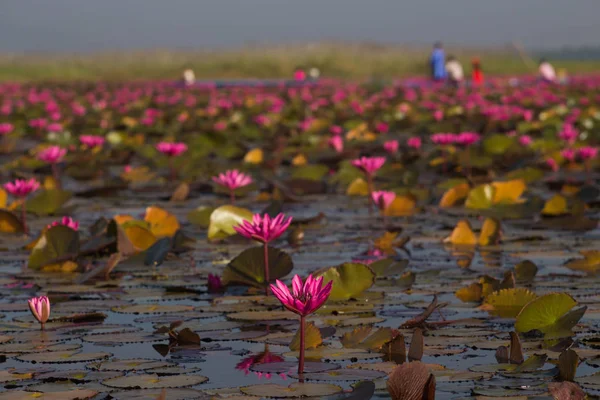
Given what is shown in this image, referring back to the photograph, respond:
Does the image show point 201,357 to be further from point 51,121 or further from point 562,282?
point 51,121

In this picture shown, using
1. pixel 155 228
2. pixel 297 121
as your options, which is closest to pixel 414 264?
pixel 155 228

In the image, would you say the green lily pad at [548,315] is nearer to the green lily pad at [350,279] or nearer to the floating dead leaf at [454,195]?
the green lily pad at [350,279]

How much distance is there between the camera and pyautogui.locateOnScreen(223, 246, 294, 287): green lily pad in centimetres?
386

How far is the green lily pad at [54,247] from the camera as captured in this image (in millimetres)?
4445

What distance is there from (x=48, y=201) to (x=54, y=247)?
5.60 feet

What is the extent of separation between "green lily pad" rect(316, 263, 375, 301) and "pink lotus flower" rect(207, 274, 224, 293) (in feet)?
1.51

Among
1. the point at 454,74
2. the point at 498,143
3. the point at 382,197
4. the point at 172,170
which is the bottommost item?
the point at 382,197

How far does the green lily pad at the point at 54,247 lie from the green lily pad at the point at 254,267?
0.87 meters

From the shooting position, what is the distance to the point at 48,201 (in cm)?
614

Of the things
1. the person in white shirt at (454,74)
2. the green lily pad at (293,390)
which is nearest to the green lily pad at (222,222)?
the green lily pad at (293,390)

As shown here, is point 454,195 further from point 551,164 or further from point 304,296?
point 304,296

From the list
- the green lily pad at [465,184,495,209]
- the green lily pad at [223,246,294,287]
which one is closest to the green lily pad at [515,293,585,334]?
the green lily pad at [223,246,294,287]

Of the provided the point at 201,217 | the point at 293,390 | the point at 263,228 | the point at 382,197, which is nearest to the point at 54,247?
the point at 201,217

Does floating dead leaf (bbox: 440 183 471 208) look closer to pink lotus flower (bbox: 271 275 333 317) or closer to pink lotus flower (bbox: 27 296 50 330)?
pink lotus flower (bbox: 27 296 50 330)
